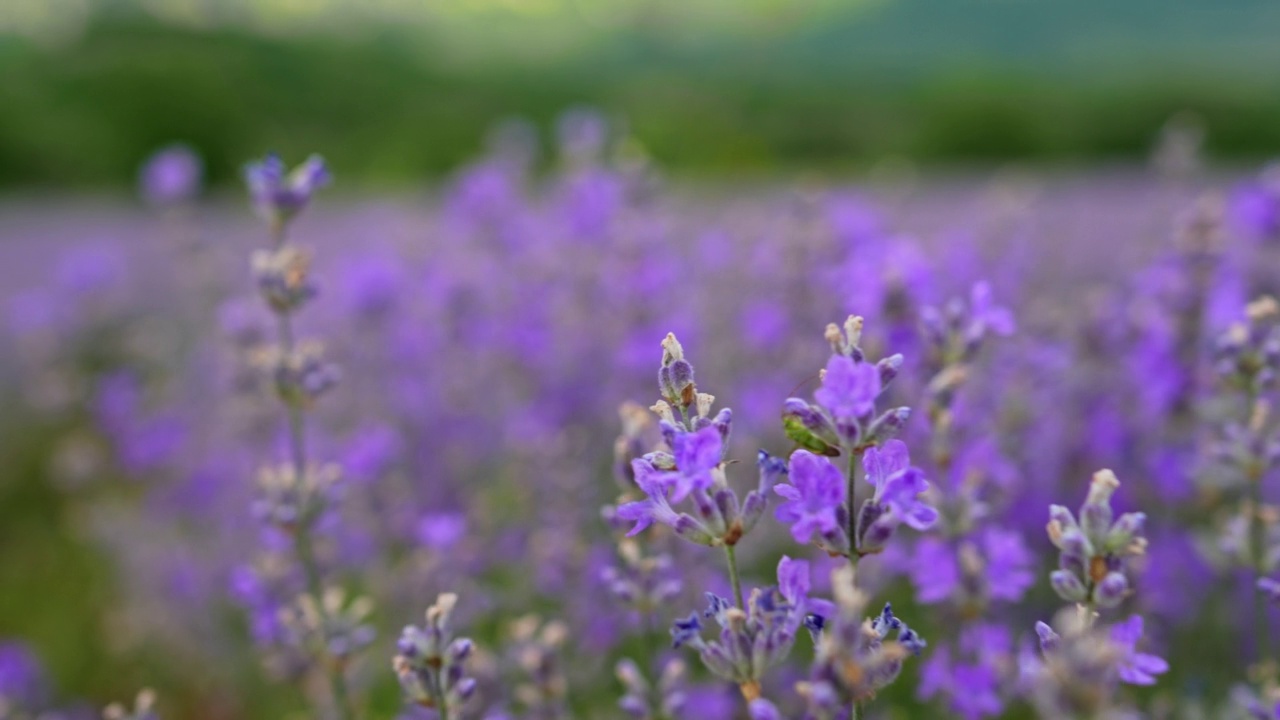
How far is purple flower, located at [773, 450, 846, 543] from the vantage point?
3.77 feet

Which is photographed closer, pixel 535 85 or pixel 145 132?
pixel 145 132

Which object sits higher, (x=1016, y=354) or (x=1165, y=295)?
(x=1165, y=295)

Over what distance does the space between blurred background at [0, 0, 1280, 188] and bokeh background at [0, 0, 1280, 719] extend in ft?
0.18

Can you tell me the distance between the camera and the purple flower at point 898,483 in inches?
46.8

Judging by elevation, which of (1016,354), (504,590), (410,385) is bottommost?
(504,590)

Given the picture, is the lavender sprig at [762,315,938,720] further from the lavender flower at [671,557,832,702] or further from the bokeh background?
the bokeh background

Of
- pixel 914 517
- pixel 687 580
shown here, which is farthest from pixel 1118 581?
pixel 687 580

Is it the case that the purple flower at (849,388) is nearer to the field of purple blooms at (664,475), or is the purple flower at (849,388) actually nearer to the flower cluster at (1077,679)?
the field of purple blooms at (664,475)

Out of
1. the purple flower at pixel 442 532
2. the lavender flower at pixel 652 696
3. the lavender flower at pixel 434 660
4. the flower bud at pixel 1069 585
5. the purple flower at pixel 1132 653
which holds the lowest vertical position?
the purple flower at pixel 442 532

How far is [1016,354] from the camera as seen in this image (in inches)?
117

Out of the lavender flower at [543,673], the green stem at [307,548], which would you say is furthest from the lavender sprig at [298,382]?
the lavender flower at [543,673]

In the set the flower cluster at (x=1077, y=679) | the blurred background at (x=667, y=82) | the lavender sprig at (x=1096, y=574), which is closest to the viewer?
the flower cluster at (x=1077, y=679)

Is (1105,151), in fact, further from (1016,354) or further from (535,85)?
(1016,354)

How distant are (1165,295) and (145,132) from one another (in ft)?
36.4
